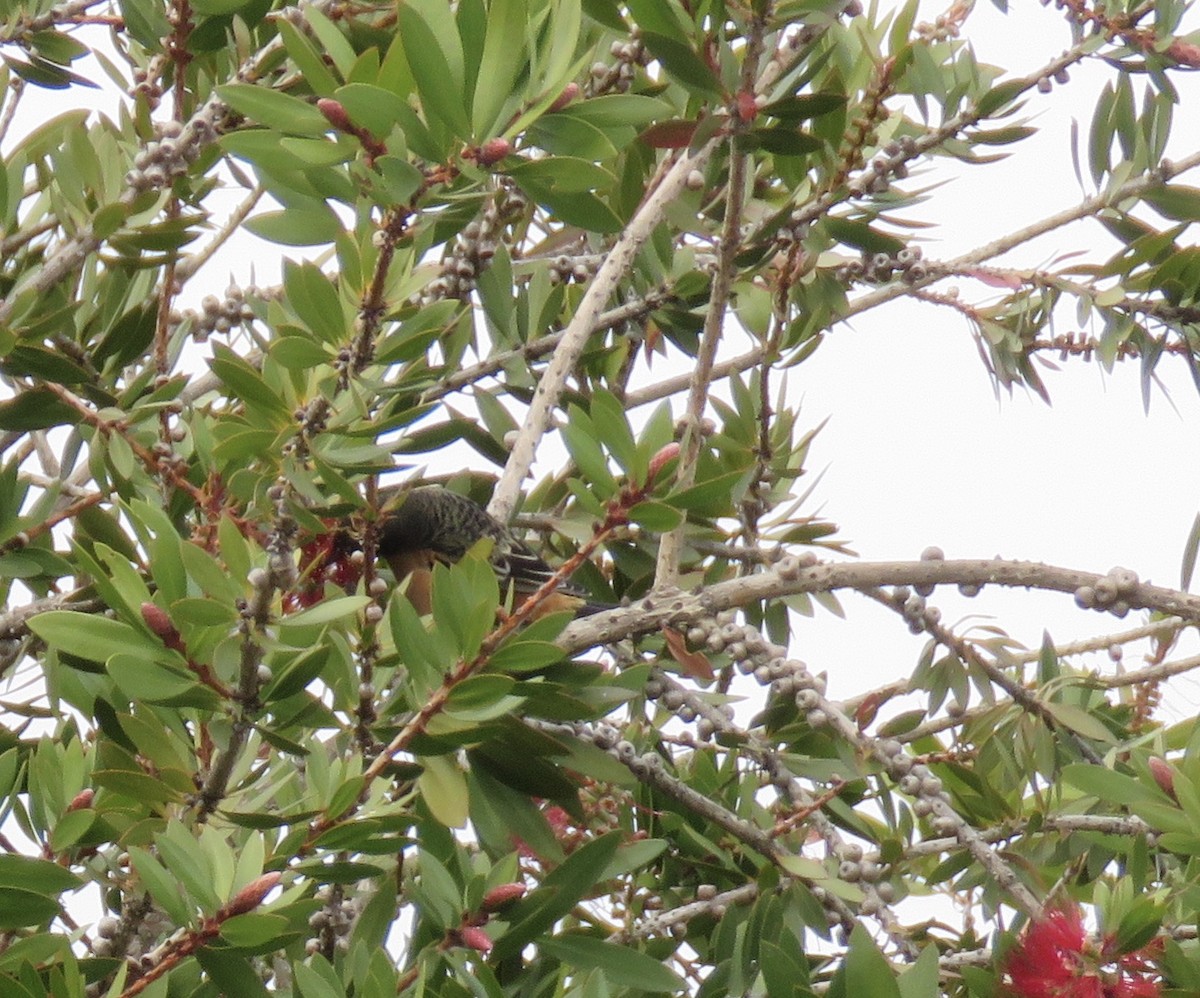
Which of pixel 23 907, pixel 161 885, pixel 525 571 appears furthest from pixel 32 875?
pixel 525 571

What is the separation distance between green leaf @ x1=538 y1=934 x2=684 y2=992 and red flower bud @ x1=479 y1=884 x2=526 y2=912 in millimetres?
87

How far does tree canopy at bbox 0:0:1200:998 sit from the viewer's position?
1352mm

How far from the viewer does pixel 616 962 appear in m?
1.58

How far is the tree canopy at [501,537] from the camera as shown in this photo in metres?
1.35

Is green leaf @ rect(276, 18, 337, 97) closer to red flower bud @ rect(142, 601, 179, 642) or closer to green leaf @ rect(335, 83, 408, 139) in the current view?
green leaf @ rect(335, 83, 408, 139)

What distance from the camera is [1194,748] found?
1600 millimetres

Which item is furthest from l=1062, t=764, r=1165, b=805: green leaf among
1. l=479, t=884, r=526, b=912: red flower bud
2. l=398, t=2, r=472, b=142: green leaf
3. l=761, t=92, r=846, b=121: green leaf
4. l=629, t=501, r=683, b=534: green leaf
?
l=398, t=2, r=472, b=142: green leaf

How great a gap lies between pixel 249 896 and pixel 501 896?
0.37m

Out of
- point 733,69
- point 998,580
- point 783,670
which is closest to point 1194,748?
point 998,580

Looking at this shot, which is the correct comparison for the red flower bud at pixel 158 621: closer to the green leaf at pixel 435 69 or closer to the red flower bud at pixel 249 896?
the red flower bud at pixel 249 896

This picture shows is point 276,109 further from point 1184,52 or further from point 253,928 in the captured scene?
point 1184,52

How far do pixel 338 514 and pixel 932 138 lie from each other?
1.07 metres

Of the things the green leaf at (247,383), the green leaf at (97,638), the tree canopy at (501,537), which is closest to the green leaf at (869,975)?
the tree canopy at (501,537)

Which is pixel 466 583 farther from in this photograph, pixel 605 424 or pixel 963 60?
pixel 963 60
